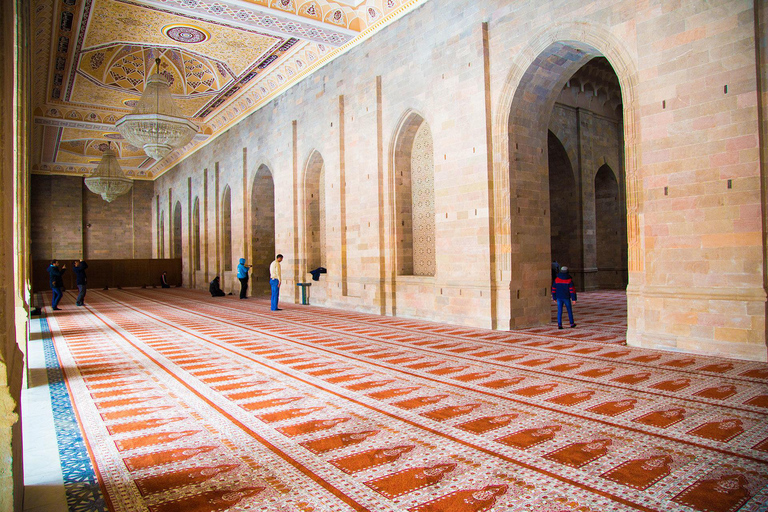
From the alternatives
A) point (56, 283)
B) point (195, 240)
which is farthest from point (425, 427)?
point (195, 240)

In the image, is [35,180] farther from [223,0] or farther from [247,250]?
[223,0]

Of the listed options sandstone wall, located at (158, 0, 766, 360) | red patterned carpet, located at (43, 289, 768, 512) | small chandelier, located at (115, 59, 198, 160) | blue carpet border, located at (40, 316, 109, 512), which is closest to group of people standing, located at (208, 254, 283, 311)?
sandstone wall, located at (158, 0, 766, 360)

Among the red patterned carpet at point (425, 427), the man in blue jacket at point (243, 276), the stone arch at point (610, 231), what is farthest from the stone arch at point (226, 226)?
the stone arch at point (610, 231)

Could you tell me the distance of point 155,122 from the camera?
418 inches

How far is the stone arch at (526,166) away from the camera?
6.82 meters

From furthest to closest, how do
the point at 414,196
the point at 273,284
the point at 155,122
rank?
the point at 155,122 < the point at 273,284 < the point at 414,196

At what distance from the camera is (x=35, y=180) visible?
2383 centimetres

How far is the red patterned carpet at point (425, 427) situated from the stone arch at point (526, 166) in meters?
1.36

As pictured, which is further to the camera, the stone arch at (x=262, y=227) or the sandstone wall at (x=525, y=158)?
the stone arch at (x=262, y=227)

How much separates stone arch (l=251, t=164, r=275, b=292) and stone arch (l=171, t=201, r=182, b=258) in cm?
965

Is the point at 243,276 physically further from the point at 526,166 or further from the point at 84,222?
the point at 84,222

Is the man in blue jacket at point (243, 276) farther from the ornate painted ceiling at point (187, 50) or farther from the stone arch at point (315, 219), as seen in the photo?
the ornate painted ceiling at point (187, 50)

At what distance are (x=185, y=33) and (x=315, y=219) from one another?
5.04m

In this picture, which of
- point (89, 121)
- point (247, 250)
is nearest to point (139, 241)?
point (89, 121)
